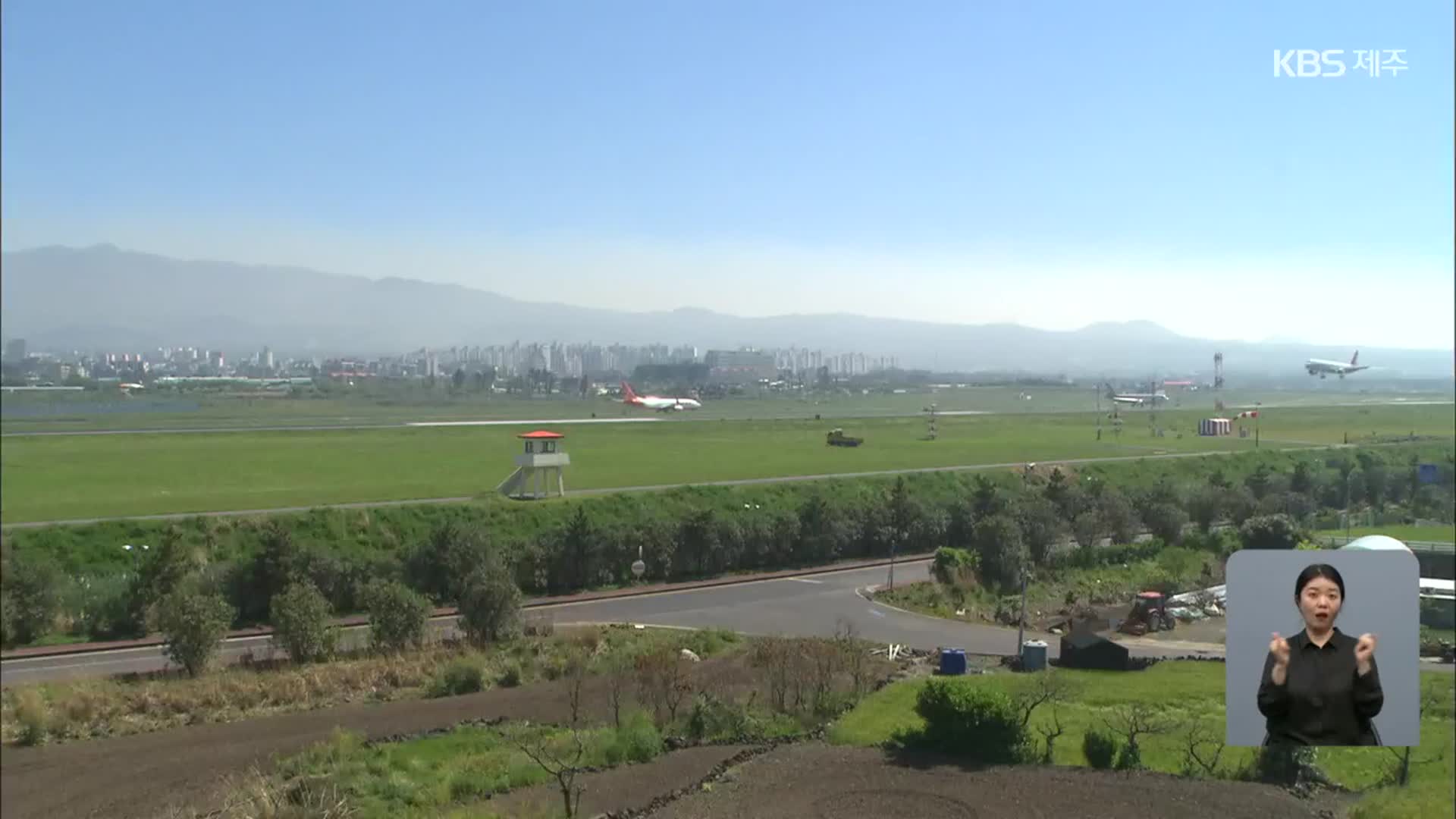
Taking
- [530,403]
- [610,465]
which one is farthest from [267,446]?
[610,465]

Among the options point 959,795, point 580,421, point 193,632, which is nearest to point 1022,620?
point 959,795

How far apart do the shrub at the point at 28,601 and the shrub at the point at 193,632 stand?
2486mm

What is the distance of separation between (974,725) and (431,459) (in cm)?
1309

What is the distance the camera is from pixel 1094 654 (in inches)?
332

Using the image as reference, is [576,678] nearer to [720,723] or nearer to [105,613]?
[720,723]

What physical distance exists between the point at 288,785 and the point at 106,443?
18896 mm

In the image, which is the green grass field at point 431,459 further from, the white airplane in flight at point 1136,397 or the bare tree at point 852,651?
the bare tree at point 852,651

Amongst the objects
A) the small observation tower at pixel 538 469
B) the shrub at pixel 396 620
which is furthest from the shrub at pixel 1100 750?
the small observation tower at pixel 538 469

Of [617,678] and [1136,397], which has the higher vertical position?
[1136,397]

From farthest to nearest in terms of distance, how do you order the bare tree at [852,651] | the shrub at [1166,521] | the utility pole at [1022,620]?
the utility pole at [1022,620]
the shrub at [1166,521]
the bare tree at [852,651]

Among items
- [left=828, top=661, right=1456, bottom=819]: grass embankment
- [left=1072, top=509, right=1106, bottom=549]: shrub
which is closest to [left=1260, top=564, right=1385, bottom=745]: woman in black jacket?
[left=828, top=661, right=1456, bottom=819]: grass embankment

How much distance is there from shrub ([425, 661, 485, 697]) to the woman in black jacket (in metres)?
6.84

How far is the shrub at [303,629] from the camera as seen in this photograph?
9578 millimetres

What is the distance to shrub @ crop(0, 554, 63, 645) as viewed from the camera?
10.5 metres
